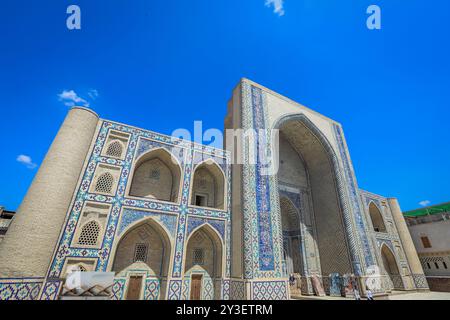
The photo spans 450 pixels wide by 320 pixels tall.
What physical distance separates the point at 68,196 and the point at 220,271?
603 centimetres

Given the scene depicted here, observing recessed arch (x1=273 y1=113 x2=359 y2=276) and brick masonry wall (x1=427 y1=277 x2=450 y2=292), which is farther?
brick masonry wall (x1=427 y1=277 x2=450 y2=292)

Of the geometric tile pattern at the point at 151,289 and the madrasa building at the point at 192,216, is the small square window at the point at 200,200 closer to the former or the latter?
the madrasa building at the point at 192,216

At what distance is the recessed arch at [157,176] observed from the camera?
A: 32.2 feet

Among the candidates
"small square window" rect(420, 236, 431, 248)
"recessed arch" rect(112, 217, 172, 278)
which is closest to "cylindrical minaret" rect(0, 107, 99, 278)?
"recessed arch" rect(112, 217, 172, 278)

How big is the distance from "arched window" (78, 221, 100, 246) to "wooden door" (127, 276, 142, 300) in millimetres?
1996

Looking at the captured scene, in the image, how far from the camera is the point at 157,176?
10.4 metres

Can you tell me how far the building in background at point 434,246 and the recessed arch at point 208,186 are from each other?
16.5 m

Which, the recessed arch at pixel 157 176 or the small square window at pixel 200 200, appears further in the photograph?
the small square window at pixel 200 200

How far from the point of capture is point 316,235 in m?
13.0

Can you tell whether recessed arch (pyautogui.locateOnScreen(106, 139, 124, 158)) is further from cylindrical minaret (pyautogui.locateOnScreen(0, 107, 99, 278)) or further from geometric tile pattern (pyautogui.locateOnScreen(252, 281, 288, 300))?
geometric tile pattern (pyautogui.locateOnScreen(252, 281, 288, 300))

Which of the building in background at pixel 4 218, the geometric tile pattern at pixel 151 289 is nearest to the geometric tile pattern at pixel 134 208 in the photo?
the geometric tile pattern at pixel 151 289

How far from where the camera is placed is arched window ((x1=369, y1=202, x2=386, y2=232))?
16719 mm

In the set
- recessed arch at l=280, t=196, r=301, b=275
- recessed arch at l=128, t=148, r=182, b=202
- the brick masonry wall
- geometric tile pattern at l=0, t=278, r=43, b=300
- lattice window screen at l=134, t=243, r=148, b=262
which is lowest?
geometric tile pattern at l=0, t=278, r=43, b=300
